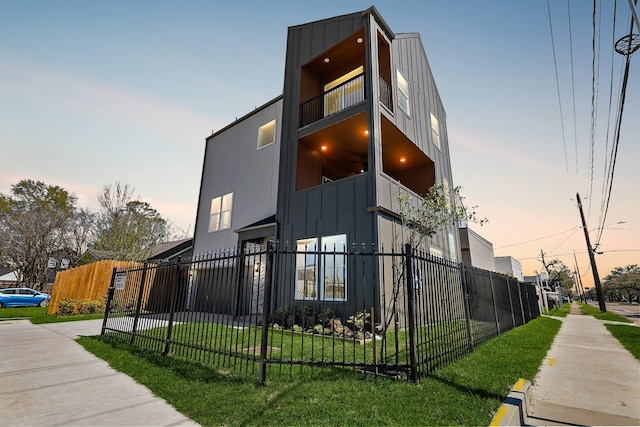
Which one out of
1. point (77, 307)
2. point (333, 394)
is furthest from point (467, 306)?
point (77, 307)

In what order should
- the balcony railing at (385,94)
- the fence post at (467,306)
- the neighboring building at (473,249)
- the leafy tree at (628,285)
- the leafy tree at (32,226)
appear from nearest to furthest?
1. the fence post at (467,306)
2. the balcony railing at (385,94)
3. the neighboring building at (473,249)
4. the leafy tree at (32,226)
5. the leafy tree at (628,285)

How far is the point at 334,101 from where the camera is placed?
39.6 ft

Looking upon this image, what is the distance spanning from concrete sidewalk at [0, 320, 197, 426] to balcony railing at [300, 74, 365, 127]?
1032cm

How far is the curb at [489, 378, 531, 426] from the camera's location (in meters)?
2.86

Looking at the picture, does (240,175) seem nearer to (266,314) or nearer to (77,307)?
(77,307)

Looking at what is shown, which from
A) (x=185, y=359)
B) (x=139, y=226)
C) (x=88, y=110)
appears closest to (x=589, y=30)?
(x=185, y=359)

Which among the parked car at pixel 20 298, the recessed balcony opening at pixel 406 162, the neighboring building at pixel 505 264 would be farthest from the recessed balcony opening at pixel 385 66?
the neighboring building at pixel 505 264

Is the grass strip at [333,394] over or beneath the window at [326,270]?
beneath

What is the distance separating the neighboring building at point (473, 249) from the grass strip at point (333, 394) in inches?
679

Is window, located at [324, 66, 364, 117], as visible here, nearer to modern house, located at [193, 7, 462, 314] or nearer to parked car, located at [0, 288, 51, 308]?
modern house, located at [193, 7, 462, 314]

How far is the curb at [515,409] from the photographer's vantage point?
9.38ft

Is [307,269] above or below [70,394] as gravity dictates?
above

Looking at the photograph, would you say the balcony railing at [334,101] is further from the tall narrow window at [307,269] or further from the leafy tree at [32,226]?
the leafy tree at [32,226]

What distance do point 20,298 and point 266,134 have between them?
2248 centimetres
